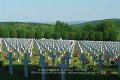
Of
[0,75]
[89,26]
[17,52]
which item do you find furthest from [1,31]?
[0,75]

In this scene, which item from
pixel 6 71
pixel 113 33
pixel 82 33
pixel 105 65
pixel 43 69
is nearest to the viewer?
pixel 43 69

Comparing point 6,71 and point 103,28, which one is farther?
point 103,28

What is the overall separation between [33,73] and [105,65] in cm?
702

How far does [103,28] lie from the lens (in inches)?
2825

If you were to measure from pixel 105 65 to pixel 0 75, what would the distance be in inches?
306

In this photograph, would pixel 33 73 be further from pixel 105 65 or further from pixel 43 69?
pixel 105 65

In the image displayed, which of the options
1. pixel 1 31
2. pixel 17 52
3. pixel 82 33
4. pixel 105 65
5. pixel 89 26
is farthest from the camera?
pixel 89 26

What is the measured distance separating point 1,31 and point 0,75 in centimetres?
5499

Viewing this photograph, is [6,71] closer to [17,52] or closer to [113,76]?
[113,76]

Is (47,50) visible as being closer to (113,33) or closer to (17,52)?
(17,52)

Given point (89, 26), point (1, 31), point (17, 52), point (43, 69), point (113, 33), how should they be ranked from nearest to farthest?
point (43, 69) < point (17, 52) < point (113, 33) < point (1, 31) < point (89, 26)

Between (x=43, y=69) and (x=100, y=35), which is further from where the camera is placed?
(x=100, y=35)

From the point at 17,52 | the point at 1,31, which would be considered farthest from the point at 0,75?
the point at 1,31

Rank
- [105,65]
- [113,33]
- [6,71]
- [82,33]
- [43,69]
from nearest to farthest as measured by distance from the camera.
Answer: [43,69] → [6,71] → [105,65] → [113,33] → [82,33]
